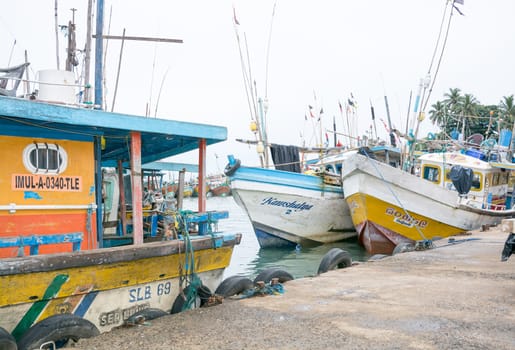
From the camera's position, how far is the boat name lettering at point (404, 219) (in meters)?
13.9

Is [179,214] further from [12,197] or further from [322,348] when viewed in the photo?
[322,348]

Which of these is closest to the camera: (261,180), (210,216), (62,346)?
(62,346)

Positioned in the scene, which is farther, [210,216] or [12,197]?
[210,216]

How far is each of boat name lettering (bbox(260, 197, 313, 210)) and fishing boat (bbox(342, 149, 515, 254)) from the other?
55.2 inches

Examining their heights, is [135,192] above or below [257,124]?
below

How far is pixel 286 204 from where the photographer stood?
49.3 ft

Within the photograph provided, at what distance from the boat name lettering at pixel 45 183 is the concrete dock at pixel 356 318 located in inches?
69.1

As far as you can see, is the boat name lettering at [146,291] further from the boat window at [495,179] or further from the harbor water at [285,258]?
the boat window at [495,179]

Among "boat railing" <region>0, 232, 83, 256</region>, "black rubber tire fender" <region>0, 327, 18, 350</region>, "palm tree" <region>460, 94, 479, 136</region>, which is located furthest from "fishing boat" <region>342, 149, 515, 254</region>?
"palm tree" <region>460, 94, 479, 136</region>

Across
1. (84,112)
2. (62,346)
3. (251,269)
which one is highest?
(84,112)

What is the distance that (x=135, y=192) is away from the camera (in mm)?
5496

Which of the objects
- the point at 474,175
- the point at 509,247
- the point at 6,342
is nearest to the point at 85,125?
the point at 6,342

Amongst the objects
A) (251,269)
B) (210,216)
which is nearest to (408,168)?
(251,269)

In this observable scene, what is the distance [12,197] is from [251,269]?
8.53 metres
